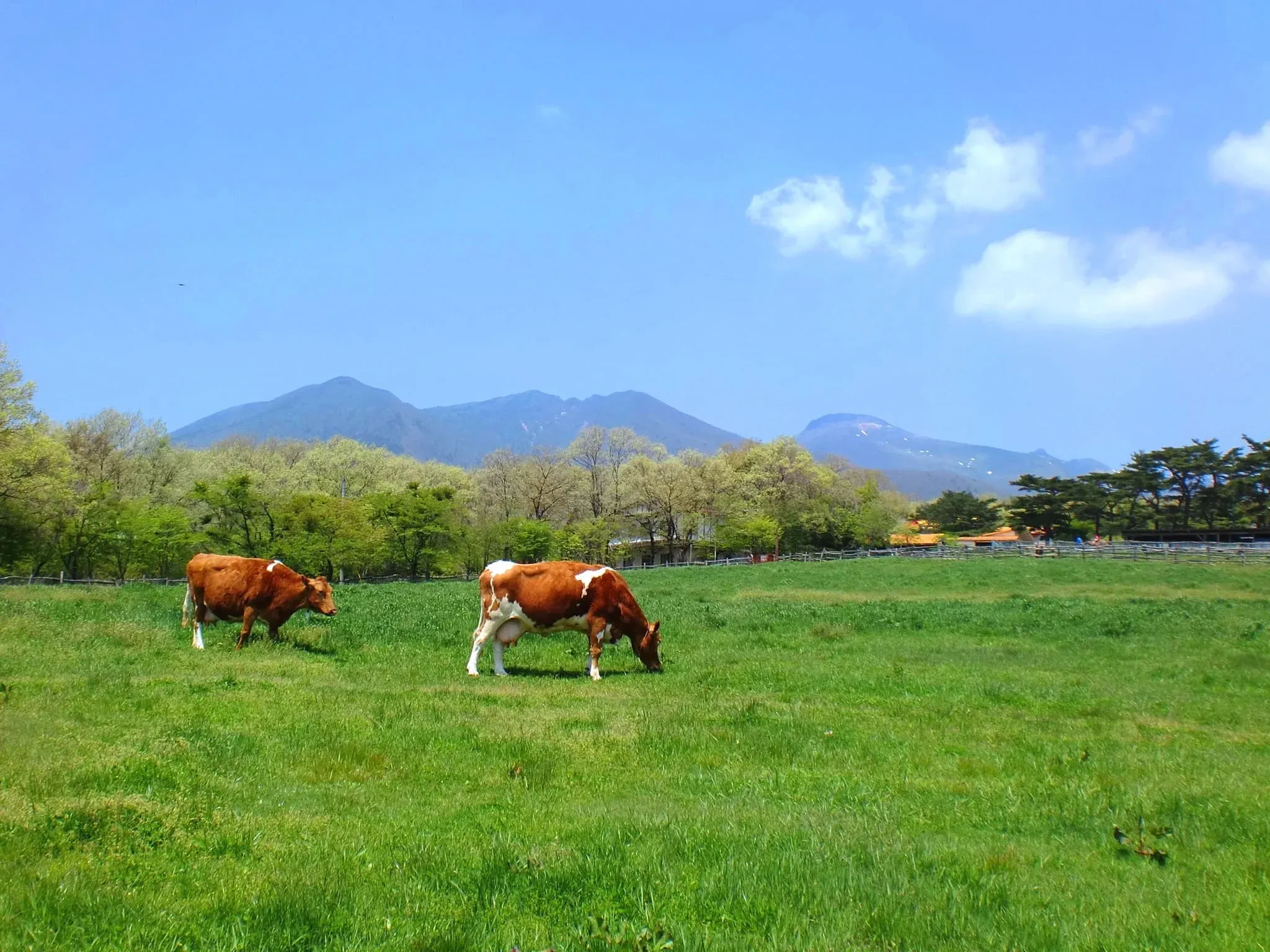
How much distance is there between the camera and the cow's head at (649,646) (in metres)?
18.5

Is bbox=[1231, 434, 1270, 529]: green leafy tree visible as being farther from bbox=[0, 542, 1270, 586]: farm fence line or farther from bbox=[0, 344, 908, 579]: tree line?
bbox=[0, 344, 908, 579]: tree line

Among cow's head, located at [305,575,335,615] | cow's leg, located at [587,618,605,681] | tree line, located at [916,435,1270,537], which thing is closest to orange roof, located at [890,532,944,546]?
tree line, located at [916,435,1270,537]

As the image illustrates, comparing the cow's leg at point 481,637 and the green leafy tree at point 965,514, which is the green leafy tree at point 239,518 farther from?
the green leafy tree at point 965,514

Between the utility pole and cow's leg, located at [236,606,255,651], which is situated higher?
the utility pole

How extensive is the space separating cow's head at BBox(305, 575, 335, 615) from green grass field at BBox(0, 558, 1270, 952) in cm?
196

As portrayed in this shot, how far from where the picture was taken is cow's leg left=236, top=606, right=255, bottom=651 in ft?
63.2

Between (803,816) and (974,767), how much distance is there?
3.27 meters

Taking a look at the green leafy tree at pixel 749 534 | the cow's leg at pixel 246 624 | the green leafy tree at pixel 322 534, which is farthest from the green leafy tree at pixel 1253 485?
the cow's leg at pixel 246 624

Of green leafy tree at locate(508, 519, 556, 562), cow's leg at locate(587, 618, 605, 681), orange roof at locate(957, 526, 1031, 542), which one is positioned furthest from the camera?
orange roof at locate(957, 526, 1031, 542)

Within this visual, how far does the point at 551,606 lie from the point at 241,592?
7455 mm

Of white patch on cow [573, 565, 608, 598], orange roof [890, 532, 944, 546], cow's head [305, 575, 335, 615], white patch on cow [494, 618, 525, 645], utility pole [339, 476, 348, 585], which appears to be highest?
utility pole [339, 476, 348, 585]

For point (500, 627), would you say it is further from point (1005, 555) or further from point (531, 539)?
point (1005, 555)

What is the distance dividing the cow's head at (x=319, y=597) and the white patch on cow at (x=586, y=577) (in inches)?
281

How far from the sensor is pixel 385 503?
7319 centimetres
